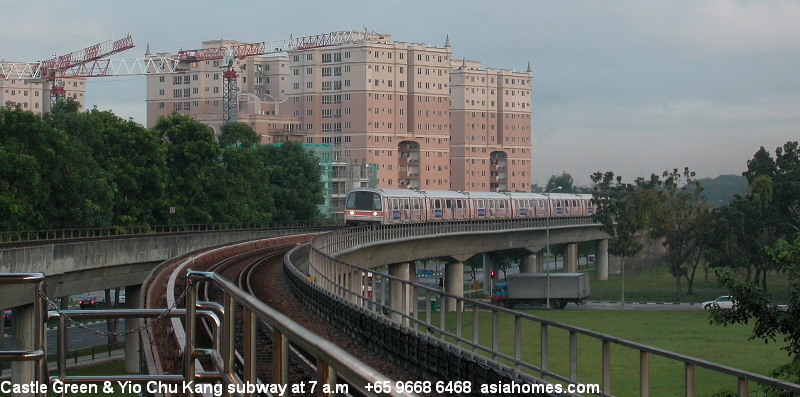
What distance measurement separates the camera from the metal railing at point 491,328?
29.6ft

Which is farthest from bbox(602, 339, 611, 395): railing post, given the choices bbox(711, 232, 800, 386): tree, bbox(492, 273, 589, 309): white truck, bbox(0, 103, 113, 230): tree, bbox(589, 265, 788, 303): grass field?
bbox(492, 273, 589, 309): white truck

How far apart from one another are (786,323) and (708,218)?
6862cm

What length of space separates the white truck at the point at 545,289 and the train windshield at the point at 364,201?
16.0 metres

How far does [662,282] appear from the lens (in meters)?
102

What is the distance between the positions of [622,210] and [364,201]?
32216 millimetres

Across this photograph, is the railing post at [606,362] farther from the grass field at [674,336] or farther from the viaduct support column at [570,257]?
the viaduct support column at [570,257]

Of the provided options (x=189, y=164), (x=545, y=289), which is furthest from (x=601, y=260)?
(x=189, y=164)

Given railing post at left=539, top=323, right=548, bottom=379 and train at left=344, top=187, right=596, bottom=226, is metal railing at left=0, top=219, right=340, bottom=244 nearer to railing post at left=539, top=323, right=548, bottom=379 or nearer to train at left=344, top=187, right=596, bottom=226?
train at left=344, top=187, right=596, bottom=226

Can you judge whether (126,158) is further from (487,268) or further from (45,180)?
(487,268)

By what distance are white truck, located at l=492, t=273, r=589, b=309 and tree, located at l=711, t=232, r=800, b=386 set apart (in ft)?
181

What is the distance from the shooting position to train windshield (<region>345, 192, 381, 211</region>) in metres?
66.9

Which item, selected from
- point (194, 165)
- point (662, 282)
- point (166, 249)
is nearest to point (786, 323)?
point (166, 249)

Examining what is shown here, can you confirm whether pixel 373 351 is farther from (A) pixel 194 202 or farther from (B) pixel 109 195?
(A) pixel 194 202

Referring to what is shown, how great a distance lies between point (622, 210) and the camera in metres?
92.3
